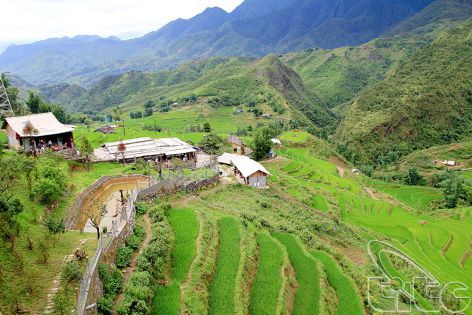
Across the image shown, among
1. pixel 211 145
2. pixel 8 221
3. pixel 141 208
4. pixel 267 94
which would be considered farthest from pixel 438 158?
pixel 8 221

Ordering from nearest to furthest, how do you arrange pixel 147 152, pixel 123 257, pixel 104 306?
pixel 104 306 < pixel 123 257 < pixel 147 152

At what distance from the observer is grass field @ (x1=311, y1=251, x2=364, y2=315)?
22734 millimetres

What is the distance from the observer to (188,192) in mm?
34625

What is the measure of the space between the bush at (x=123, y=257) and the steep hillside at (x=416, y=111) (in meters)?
86.4

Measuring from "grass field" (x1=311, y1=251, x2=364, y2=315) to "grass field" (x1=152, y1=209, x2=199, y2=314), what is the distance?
864 cm

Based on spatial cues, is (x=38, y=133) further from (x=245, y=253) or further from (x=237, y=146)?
(x=237, y=146)

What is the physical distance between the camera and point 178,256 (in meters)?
22.4

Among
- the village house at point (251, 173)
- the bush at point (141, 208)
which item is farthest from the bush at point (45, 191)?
the village house at point (251, 173)

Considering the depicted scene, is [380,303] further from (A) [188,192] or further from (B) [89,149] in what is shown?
(B) [89,149]

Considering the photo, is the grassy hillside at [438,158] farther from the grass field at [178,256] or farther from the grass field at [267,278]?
the grass field at [178,256]

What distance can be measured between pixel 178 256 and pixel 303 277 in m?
7.70

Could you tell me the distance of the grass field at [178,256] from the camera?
1841 centimetres

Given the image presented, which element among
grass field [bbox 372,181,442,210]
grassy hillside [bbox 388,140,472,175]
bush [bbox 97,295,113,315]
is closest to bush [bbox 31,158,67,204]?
bush [bbox 97,295,113,315]

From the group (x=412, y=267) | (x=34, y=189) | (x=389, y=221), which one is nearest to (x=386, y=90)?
(x=389, y=221)
